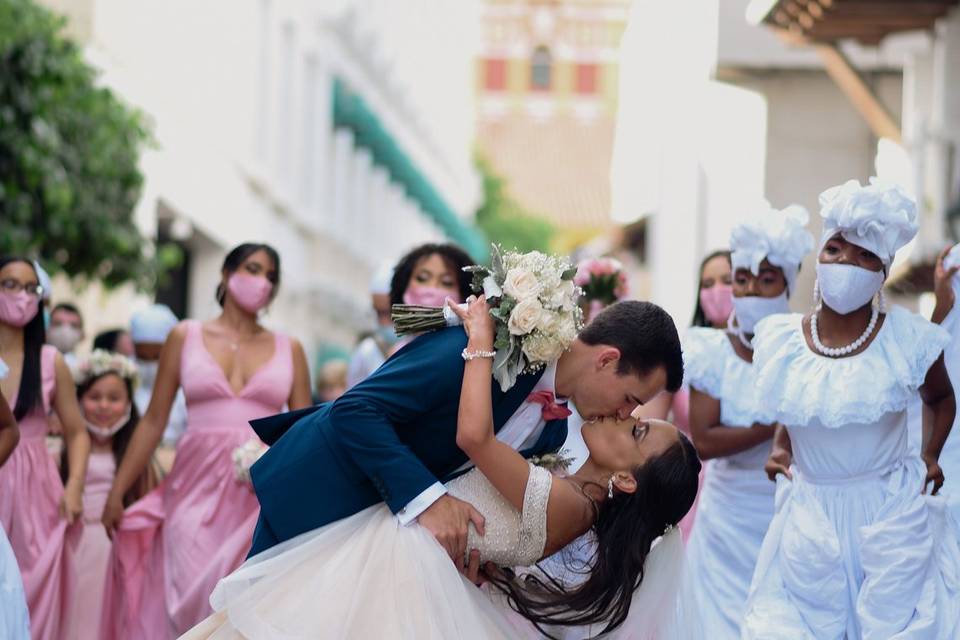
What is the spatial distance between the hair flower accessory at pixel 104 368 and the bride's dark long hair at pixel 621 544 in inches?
229

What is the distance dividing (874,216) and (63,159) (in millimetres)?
10146

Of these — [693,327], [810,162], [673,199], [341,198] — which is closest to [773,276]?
[693,327]

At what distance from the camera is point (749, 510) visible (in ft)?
34.8

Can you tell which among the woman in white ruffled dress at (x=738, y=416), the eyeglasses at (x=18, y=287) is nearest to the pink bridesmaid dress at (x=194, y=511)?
the eyeglasses at (x=18, y=287)

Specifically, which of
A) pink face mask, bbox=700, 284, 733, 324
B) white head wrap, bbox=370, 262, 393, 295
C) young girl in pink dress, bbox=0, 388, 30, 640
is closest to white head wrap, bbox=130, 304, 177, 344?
white head wrap, bbox=370, 262, 393, 295

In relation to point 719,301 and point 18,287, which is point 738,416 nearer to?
point 719,301

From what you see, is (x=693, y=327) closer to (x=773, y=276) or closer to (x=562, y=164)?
(x=773, y=276)

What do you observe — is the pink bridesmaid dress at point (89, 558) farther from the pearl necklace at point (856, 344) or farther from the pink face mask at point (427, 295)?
the pearl necklace at point (856, 344)

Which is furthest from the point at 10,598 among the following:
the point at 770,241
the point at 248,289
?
the point at 770,241

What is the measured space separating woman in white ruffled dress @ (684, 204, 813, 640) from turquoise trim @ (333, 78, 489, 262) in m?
27.5

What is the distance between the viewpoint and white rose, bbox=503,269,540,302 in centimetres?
679

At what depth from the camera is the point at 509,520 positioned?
6.79 m

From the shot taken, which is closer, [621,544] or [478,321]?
[478,321]

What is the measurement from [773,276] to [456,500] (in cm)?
429
